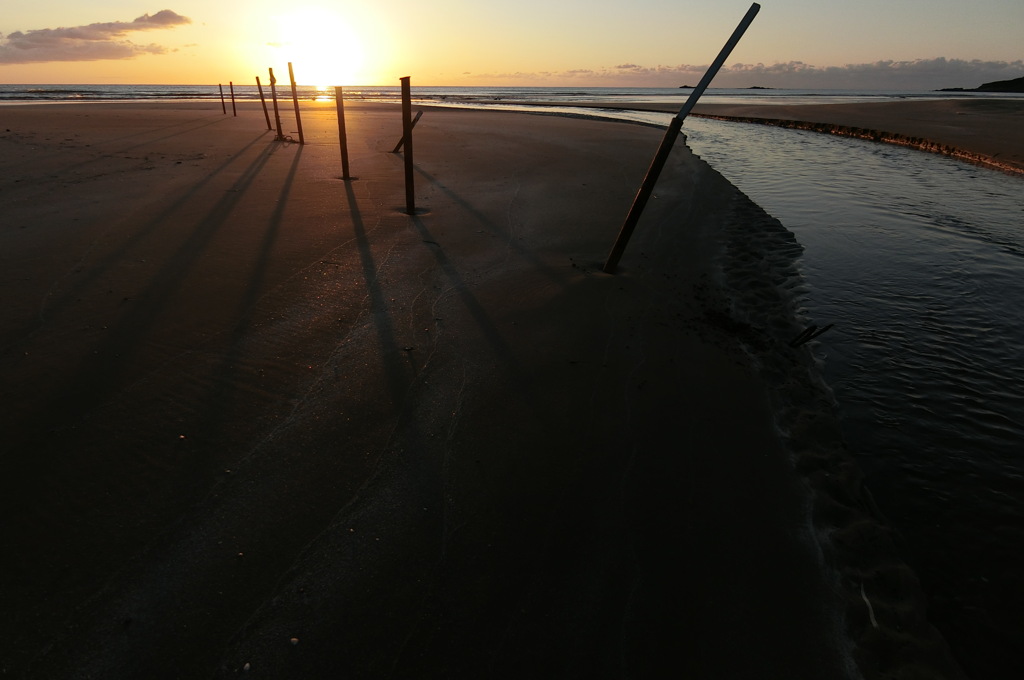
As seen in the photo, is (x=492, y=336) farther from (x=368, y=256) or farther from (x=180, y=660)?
(x=180, y=660)

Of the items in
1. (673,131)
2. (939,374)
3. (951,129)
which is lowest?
(939,374)

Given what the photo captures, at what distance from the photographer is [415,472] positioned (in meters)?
3.47

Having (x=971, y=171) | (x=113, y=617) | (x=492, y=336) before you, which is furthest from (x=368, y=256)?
(x=971, y=171)

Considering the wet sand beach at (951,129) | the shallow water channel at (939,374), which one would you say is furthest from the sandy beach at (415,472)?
the wet sand beach at (951,129)

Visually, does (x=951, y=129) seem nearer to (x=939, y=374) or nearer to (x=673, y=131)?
(x=939, y=374)

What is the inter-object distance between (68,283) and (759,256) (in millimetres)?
10365

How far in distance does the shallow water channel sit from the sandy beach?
14.8 inches

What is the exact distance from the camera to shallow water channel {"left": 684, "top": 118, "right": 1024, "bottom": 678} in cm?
315

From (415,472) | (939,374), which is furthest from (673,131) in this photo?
(415,472)

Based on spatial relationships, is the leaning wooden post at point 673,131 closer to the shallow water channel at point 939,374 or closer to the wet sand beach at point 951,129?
the shallow water channel at point 939,374

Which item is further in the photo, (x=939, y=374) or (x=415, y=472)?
(x=939, y=374)

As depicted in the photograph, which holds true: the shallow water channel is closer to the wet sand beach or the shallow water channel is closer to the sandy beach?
the sandy beach

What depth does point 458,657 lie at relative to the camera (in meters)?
2.42

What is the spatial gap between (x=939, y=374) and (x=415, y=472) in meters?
5.93
